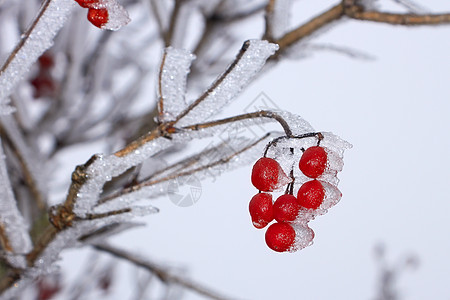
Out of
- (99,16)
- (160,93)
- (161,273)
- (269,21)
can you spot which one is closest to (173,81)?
(160,93)

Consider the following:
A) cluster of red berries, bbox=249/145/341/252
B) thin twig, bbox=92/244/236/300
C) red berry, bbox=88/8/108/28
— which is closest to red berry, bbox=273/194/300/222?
cluster of red berries, bbox=249/145/341/252

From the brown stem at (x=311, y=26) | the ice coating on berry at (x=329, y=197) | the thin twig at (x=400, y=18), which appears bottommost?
the ice coating on berry at (x=329, y=197)

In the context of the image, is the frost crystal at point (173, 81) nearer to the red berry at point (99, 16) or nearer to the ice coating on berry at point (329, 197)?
the red berry at point (99, 16)

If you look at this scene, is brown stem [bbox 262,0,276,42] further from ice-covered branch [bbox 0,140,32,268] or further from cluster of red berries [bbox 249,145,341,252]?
ice-covered branch [bbox 0,140,32,268]

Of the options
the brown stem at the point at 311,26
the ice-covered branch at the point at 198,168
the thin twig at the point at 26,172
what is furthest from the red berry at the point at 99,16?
the thin twig at the point at 26,172

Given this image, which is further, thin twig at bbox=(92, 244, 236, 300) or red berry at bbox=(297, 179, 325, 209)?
thin twig at bbox=(92, 244, 236, 300)

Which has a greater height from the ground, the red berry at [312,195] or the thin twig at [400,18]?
the thin twig at [400,18]

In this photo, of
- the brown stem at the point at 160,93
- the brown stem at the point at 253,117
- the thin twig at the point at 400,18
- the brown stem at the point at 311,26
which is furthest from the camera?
the brown stem at the point at 311,26

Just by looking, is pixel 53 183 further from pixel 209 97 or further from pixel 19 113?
pixel 209 97
